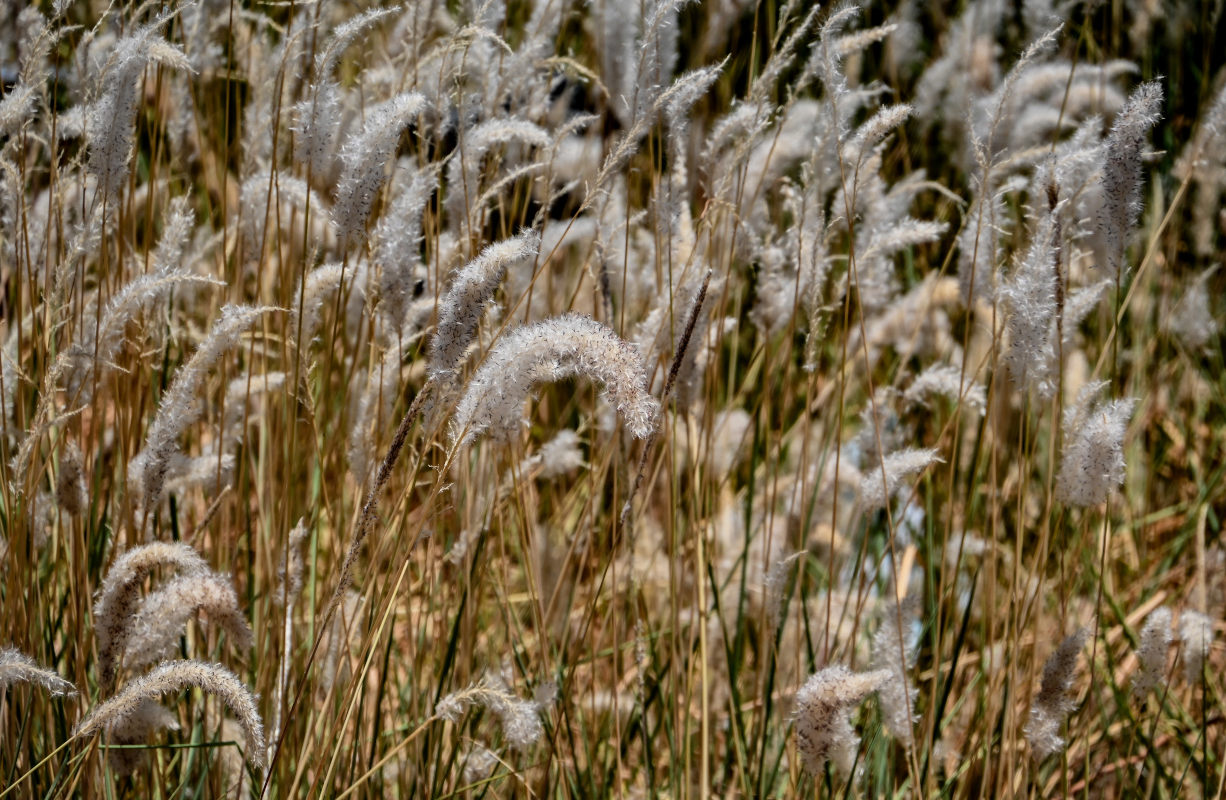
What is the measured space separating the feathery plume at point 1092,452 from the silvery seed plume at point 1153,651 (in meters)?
0.17

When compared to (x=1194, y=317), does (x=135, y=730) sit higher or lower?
lower

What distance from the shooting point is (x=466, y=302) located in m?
0.73

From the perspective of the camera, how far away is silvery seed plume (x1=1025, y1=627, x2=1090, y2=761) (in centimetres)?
100

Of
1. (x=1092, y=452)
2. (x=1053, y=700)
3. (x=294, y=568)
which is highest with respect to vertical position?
(x=1092, y=452)

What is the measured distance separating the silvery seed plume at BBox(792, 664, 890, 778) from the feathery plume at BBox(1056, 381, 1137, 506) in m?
0.26

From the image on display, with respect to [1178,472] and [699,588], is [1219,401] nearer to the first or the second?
[1178,472]

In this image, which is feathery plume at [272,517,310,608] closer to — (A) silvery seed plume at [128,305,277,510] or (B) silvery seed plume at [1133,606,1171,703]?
(A) silvery seed plume at [128,305,277,510]

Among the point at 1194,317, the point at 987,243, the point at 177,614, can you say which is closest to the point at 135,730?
the point at 177,614

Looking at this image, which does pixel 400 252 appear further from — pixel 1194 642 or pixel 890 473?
pixel 1194 642

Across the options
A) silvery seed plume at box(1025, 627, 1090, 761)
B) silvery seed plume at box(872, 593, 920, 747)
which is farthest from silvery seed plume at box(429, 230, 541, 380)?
silvery seed plume at box(1025, 627, 1090, 761)

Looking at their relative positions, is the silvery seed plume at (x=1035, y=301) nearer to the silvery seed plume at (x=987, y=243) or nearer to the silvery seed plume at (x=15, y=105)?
the silvery seed plume at (x=987, y=243)

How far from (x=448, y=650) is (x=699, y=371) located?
0.38 metres

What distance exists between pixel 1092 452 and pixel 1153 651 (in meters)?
0.25

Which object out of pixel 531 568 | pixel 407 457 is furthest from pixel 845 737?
pixel 407 457
